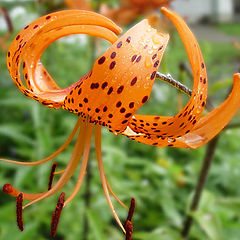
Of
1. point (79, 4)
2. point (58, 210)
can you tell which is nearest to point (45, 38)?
point (58, 210)

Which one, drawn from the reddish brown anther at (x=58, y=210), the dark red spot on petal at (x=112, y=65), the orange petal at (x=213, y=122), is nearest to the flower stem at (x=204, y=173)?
the orange petal at (x=213, y=122)

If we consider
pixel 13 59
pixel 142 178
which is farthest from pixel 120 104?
pixel 142 178

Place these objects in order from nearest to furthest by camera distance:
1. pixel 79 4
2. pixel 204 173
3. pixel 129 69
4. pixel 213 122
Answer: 1. pixel 129 69
2. pixel 213 122
3. pixel 204 173
4. pixel 79 4

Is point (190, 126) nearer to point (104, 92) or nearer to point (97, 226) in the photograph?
point (104, 92)

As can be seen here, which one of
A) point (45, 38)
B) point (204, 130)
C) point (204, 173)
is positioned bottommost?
point (204, 173)

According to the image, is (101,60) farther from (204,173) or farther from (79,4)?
(79,4)

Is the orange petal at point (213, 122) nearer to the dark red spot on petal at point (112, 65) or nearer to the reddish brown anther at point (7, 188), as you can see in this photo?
the dark red spot on petal at point (112, 65)
